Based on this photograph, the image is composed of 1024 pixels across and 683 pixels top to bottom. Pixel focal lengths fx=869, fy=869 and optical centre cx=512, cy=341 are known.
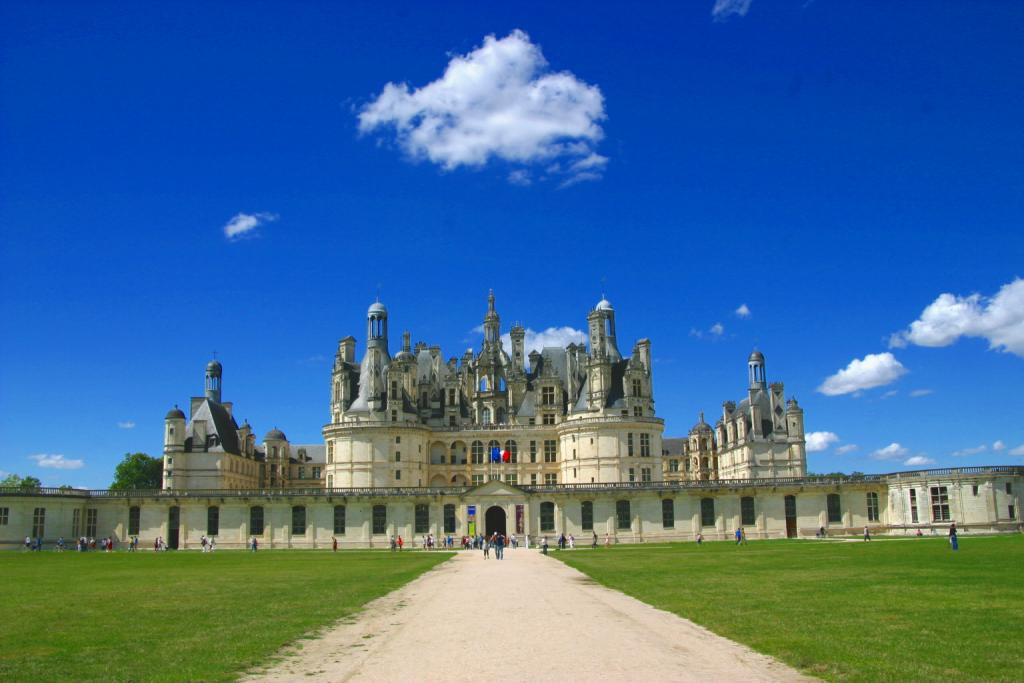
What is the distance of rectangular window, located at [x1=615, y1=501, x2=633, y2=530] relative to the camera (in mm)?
73750

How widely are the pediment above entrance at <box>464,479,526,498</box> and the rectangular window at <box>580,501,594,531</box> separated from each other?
5.20m

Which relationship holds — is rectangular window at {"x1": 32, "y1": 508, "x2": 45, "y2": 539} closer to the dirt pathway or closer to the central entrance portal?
the central entrance portal

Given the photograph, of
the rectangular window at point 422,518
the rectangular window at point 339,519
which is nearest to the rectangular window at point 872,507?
the rectangular window at point 422,518

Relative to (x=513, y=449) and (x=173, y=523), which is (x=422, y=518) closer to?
(x=513, y=449)

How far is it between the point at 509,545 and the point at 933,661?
196 feet

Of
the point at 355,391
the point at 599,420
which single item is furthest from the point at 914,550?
the point at 355,391

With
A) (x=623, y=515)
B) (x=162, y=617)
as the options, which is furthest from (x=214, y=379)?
(x=162, y=617)

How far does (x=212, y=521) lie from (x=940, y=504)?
59.1 meters

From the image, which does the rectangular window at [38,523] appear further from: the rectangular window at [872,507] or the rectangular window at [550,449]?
the rectangular window at [872,507]

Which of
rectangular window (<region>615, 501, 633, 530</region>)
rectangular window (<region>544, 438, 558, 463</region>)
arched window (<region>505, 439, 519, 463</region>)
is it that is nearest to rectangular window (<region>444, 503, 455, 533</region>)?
rectangular window (<region>615, 501, 633, 530</region>)

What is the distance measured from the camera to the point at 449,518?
74.4 meters

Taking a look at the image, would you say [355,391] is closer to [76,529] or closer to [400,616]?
[76,529]

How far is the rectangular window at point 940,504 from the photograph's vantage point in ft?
217

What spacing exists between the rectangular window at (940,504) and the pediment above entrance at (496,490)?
32.2 meters
